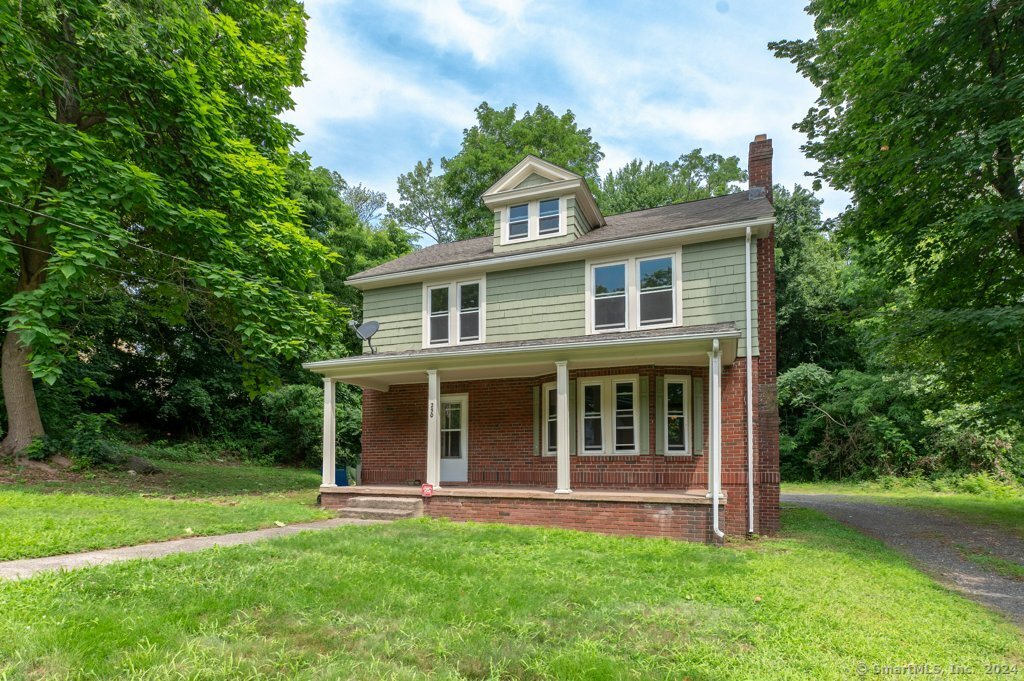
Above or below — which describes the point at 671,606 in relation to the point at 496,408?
below

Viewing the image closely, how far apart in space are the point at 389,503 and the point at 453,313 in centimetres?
464

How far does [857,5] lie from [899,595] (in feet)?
38.6

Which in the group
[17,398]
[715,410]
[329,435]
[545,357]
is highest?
[545,357]

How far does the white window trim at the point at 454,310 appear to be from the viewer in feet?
44.7

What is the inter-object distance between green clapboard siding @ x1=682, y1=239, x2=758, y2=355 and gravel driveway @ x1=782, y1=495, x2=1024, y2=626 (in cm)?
412

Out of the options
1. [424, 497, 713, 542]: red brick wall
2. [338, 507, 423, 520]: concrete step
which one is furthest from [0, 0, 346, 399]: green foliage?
[424, 497, 713, 542]: red brick wall

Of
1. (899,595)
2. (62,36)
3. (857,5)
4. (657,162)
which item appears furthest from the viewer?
(657,162)

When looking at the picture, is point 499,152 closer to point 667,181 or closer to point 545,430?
point 667,181

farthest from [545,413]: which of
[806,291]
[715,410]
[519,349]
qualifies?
[806,291]

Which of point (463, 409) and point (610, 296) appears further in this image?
point (463, 409)

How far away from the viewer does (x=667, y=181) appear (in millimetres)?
32469

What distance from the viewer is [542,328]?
1298 cm

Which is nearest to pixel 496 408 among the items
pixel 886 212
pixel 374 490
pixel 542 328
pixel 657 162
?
pixel 542 328

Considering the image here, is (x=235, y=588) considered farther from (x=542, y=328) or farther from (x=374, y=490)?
(x=542, y=328)
